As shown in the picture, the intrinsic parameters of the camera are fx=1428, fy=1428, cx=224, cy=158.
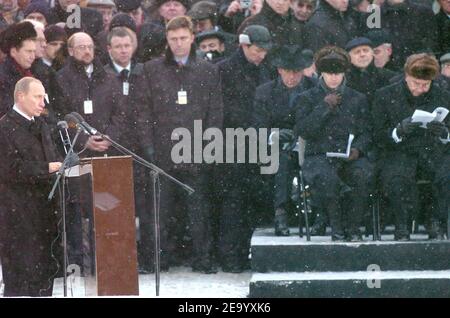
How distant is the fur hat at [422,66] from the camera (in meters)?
11.3

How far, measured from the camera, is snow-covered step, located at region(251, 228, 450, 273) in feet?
36.3

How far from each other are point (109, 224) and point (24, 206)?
89 centimetres

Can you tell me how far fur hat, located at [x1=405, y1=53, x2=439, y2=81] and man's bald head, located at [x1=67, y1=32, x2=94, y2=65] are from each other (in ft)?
8.40

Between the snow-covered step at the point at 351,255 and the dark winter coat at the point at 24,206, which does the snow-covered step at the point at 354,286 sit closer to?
the snow-covered step at the point at 351,255

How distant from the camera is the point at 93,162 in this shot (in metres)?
9.55

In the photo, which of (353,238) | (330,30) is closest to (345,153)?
(353,238)

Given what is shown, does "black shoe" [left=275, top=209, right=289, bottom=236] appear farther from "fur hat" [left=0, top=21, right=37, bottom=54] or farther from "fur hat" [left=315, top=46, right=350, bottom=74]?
"fur hat" [left=0, top=21, right=37, bottom=54]

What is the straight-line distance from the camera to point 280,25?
1202cm

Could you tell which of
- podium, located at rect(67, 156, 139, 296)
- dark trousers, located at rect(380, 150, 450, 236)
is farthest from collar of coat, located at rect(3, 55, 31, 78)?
dark trousers, located at rect(380, 150, 450, 236)

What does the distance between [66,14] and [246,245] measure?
8.41 ft

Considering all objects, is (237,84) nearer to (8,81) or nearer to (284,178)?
(284,178)

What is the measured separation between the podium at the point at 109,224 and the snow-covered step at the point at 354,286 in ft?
4.76

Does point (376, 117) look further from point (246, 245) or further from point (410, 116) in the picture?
point (246, 245)

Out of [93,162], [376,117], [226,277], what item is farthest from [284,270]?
[93,162]
